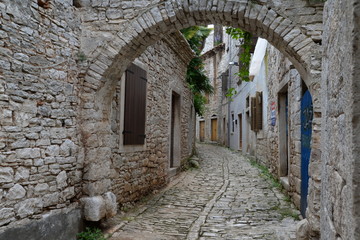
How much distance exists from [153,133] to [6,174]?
11.4 feet

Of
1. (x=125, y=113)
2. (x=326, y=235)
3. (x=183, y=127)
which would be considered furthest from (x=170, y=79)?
(x=326, y=235)

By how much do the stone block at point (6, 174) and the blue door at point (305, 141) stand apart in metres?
3.36

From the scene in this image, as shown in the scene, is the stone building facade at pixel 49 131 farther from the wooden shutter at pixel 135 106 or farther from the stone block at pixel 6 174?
the wooden shutter at pixel 135 106

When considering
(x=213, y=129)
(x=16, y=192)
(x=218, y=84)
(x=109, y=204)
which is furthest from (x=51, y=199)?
(x=213, y=129)

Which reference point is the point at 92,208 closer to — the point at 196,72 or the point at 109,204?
the point at 109,204

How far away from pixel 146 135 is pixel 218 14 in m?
2.82

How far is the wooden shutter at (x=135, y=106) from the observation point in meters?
4.83

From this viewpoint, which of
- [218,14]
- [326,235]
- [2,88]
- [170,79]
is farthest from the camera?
[170,79]

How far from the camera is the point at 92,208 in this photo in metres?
3.66

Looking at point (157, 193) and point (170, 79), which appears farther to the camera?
point (170, 79)

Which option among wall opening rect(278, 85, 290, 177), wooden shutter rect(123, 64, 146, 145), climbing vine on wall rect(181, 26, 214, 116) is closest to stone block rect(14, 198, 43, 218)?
wooden shutter rect(123, 64, 146, 145)

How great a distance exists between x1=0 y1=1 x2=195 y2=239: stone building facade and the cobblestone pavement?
1.65 ft

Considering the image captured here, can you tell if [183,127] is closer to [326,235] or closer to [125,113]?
[125,113]

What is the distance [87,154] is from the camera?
377 centimetres
